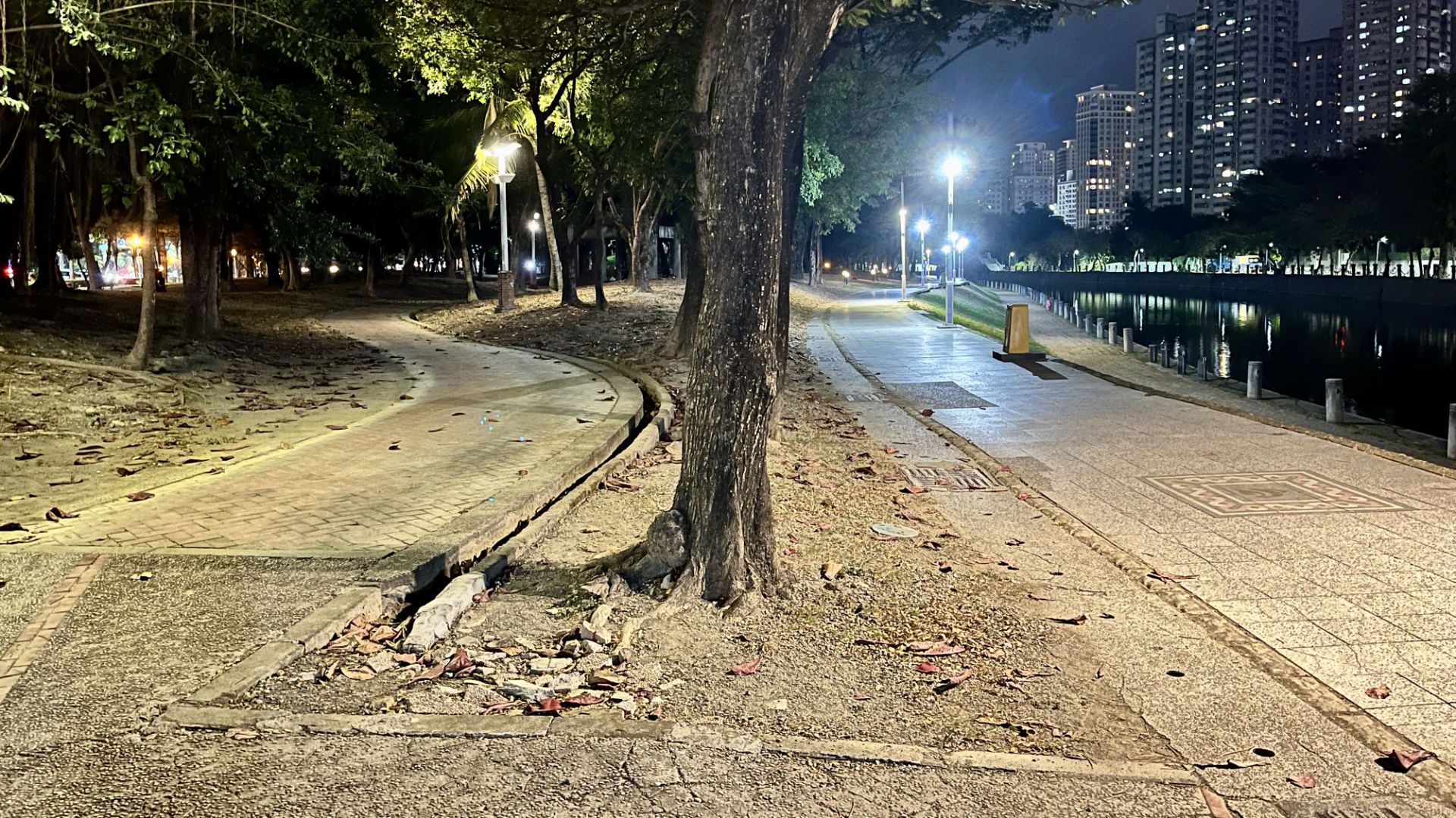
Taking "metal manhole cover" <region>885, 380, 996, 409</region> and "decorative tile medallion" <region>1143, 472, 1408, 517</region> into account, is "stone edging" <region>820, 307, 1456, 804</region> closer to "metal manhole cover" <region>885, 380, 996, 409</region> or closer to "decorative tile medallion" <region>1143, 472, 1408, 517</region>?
"decorative tile medallion" <region>1143, 472, 1408, 517</region>

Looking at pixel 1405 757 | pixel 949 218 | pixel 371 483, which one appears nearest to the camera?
pixel 1405 757

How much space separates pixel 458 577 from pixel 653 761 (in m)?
2.46

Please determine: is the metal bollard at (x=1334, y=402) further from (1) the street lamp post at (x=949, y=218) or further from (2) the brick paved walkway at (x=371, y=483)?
(1) the street lamp post at (x=949, y=218)

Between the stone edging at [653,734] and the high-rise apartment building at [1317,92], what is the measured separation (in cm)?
19964

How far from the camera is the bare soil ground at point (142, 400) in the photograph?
8.91 meters

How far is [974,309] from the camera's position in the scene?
4600 cm

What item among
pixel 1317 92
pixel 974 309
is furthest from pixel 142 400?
pixel 1317 92

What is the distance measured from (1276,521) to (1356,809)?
4708 mm

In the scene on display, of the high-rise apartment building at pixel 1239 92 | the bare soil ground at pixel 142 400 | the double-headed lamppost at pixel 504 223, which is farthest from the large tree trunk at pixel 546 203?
the high-rise apartment building at pixel 1239 92

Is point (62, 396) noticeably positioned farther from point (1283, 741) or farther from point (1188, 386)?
point (1188, 386)

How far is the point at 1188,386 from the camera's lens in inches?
906

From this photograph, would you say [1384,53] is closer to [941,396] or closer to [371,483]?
[941,396]

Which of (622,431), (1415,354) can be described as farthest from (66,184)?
(1415,354)

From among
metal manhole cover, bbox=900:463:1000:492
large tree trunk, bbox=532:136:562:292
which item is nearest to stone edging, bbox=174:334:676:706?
metal manhole cover, bbox=900:463:1000:492
